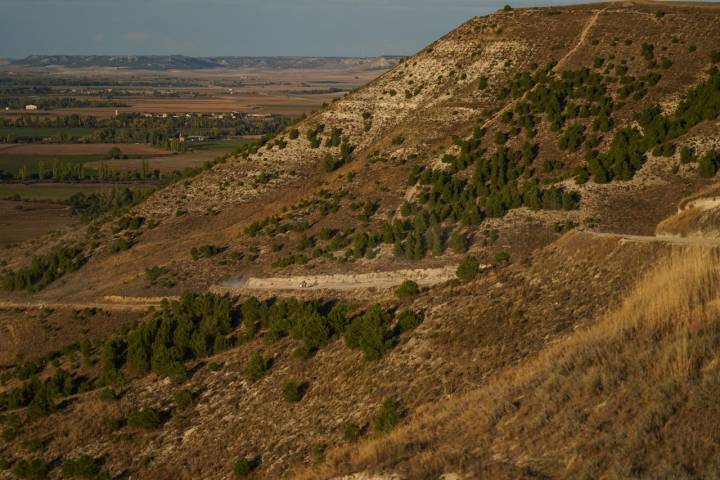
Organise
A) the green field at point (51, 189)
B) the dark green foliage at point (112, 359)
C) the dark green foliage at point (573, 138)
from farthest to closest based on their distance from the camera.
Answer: the green field at point (51, 189)
the dark green foliage at point (573, 138)
the dark green foliage at point (112, 359)

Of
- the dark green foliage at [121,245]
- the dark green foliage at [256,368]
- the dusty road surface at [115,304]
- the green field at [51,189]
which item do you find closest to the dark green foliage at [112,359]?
the dusty road surface at [115,304]

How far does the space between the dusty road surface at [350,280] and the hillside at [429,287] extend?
0.22 meters

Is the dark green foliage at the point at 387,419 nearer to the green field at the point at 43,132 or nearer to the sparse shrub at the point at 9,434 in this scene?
the sparse shrub at the point at 9,434

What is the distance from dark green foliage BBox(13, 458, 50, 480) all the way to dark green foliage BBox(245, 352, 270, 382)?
6.46m

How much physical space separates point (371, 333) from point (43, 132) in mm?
154364

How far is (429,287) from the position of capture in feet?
99.9

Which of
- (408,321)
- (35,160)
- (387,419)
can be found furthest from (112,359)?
(35,160)

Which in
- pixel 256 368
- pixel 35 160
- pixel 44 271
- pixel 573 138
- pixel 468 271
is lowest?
pixel 35 160

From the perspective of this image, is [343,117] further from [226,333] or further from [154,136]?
[154,136]

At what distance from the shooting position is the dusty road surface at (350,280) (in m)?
35.4

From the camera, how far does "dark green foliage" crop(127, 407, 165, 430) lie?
85.8 ft

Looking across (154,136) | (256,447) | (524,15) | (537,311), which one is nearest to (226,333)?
(256,447)

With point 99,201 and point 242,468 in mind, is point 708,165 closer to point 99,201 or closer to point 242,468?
point 242,468

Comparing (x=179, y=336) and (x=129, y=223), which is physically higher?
(x=129, y=223)
